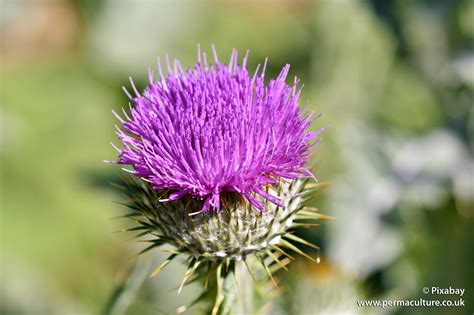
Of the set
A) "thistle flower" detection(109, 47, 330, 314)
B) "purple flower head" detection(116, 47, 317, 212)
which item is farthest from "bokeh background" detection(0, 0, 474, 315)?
"purple flower head" detection(116, 47, 317, 212)

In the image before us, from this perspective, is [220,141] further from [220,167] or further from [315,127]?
[315,127]

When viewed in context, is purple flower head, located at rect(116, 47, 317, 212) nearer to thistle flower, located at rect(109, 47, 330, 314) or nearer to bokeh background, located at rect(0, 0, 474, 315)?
thistle flower, located at rect(109, 47, 330, 314)

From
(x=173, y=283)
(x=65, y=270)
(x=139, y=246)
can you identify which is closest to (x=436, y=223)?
(x=173, y=283)

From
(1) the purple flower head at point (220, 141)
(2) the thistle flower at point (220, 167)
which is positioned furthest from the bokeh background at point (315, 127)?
(1) the purple flower head at point (220, 141)

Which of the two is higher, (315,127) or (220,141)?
(220,141)

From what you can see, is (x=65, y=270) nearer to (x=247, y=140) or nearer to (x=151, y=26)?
(x=151, y=26)

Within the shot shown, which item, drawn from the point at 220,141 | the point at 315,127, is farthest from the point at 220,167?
the point at 315,127

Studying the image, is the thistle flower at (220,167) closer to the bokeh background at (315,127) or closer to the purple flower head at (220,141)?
the purple flower head at (220,141)
